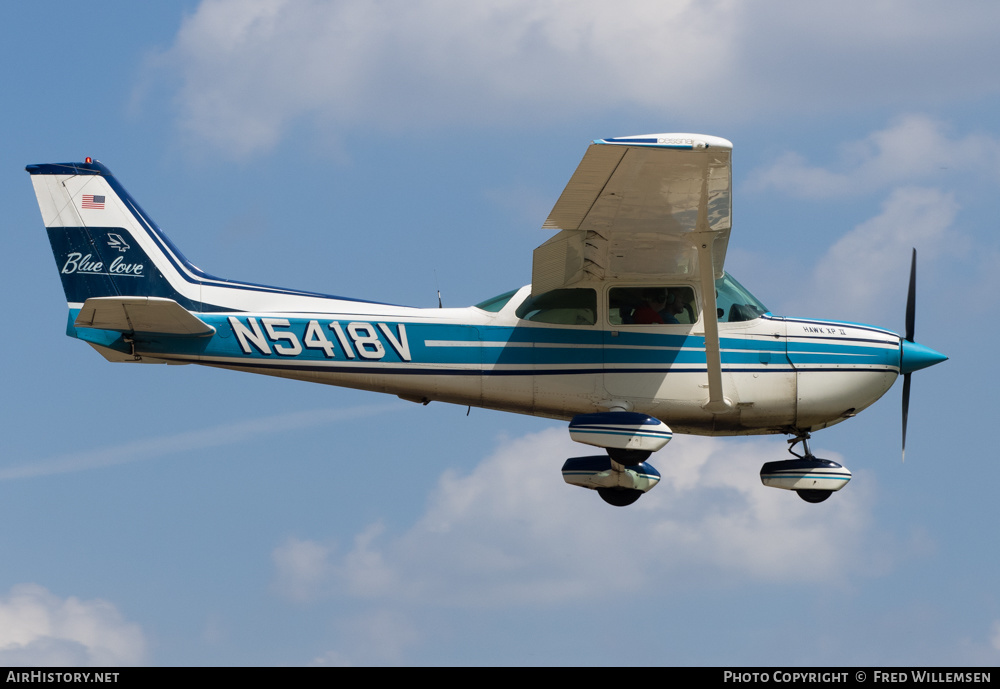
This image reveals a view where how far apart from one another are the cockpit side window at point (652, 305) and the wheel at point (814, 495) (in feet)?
8.44

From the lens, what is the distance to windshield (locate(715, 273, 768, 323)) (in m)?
15.0

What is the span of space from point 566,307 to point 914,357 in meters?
4.27

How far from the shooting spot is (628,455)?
47.6 ft

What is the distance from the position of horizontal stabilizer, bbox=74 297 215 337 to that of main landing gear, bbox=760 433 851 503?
6.99 meters

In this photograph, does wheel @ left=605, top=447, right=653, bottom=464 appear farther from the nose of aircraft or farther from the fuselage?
the nose of aircraft

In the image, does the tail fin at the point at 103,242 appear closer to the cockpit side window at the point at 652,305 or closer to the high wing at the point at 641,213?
the high wing at the point at 641,213

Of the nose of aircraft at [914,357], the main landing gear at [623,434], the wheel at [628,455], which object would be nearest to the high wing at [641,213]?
the main landing gear at [623,434]

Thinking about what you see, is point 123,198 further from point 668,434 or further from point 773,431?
point 773,431

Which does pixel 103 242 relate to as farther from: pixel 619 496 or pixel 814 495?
pixel 814 495

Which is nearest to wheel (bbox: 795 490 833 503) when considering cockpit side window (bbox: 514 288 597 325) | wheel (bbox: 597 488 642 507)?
wheel (bbox: 597 488 642 507)

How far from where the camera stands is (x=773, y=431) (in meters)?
15.2
